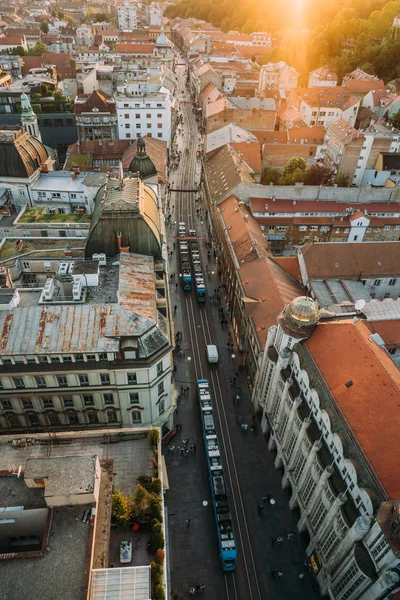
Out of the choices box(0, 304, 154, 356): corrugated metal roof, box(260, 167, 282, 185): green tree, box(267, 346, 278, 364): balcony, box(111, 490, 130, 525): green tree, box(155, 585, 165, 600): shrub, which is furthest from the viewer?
box(260, 167, 282, 185): green tree

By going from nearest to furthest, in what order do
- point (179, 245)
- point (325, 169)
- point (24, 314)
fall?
point (24, 314) < point (179, 245) < point (325, 169)

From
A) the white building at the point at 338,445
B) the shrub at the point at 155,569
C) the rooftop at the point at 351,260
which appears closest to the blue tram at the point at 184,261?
the rooftop at the point at 351,260

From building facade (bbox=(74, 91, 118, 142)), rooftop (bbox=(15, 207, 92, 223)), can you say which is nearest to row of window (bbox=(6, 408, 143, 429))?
rooftop (bbox=(15, 207, 92, 223))

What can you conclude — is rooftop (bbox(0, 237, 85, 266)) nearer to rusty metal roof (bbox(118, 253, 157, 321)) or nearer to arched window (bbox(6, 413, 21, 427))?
rusty metal roof (bbox(118, 253, 157, 321))

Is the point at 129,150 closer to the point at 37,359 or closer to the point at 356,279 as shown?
the point at 356,279

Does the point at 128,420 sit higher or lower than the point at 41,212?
lower

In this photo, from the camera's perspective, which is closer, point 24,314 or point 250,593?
point 250,593

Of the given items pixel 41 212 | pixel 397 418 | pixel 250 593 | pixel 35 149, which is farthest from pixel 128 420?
pixel 35 149
